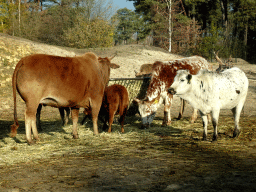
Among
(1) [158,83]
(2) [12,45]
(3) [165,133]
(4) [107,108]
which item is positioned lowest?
(3) [165,133]

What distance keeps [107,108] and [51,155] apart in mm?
2660

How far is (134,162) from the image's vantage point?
462 cm

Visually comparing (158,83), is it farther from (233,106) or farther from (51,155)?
(51,155)

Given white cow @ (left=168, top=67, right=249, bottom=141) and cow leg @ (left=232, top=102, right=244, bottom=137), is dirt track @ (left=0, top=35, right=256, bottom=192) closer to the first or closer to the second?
cow leg @ (left=232, top=102, right=244, bottom=137)

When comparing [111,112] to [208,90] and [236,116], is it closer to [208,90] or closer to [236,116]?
[208,90]

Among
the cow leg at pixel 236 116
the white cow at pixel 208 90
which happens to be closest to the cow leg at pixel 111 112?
the white cow at pixel 208 90

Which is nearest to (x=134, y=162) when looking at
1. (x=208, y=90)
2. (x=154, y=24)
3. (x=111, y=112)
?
(x=208, y=90)

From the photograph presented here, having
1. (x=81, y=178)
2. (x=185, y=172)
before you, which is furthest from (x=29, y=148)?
(x=185, y=172)

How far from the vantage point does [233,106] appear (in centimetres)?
641

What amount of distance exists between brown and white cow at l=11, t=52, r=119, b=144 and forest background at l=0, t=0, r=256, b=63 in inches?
889

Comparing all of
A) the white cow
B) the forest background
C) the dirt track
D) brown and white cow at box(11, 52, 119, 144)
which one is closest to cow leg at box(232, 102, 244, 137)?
the dirt track

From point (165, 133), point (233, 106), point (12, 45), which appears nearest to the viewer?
point (233, 106)

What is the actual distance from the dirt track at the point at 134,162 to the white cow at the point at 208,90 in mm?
704

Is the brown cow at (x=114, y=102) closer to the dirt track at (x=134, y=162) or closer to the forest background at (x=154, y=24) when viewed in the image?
the dirt track at (x=134, y=162)
